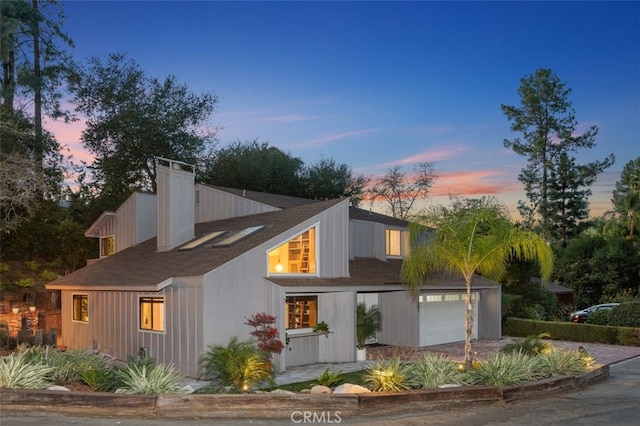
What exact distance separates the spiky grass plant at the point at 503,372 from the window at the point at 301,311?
5.89 metres

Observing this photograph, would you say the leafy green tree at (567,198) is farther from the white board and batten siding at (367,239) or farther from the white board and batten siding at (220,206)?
the white board and batten siding at (220,206)

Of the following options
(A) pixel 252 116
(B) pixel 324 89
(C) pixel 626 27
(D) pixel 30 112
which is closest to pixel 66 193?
(D) pixel 30 112

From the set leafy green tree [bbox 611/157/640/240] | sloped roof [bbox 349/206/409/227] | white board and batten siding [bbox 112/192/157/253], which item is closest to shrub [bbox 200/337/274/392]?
sloped roof [bbox 349/206/409/227]

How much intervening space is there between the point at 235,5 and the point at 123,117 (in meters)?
17.8

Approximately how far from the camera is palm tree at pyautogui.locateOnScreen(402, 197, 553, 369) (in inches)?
569

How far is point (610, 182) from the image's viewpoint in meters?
47.0

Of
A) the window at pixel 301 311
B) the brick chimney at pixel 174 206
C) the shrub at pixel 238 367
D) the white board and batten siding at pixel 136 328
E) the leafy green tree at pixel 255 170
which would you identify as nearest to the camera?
the shrub at pixel 238 367

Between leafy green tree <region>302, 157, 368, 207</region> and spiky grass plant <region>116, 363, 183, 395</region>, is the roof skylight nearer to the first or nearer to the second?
spiky grass plant <region>116, 363, 183, 395</region>

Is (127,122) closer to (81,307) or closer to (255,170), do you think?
(255,170)

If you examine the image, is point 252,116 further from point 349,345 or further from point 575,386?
point 575,386

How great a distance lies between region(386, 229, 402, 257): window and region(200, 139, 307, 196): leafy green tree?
50.3 feet

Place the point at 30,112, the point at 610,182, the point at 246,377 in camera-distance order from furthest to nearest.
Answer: the point at 610,182 → the point at 30,112 → the point at 246,377

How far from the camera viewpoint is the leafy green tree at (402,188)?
4544 centimetres

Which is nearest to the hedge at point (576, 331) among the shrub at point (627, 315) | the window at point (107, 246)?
the shrub at point (627, 315)
